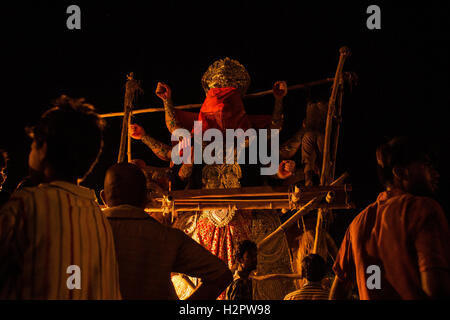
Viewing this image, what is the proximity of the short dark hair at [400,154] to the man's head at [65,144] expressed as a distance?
1238 mm

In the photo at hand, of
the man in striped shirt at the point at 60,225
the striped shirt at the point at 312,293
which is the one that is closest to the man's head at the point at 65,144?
the man in striped shirt at the point at 60,225

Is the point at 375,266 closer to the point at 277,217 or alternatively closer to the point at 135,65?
the point at 277,217

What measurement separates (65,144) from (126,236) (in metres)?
0.48

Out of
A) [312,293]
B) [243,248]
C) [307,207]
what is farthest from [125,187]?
[307,207]

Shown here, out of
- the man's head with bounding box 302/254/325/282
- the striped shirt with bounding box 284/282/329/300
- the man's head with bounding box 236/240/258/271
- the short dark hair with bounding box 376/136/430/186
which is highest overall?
the short dark hair with bounding box 376/136/430/186

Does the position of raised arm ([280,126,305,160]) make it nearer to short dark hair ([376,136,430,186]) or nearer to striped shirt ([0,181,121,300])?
short dark hair ([376,136,430,186])

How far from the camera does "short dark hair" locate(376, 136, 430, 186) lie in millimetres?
2201

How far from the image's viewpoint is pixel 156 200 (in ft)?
15.2

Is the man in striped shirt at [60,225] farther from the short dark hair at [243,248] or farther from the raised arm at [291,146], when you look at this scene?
the raised arm at [291,146]

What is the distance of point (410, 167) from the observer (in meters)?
2.20

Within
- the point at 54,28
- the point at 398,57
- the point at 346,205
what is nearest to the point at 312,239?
the point at 346,205

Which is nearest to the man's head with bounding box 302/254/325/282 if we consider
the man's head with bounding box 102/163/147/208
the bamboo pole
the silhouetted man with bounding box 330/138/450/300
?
the silhouetted man with bounding box 330/138/450/300

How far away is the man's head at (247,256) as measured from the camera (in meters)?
3.91

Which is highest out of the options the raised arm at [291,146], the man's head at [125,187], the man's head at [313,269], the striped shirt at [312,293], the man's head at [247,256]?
the raised arm at [291,146]
